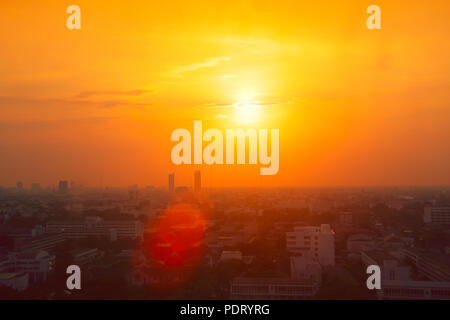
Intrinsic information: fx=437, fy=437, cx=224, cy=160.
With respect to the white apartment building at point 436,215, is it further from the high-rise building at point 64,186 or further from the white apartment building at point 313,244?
the high-rise building at point 64,186

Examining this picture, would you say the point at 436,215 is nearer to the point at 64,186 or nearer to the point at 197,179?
the point at 197,179

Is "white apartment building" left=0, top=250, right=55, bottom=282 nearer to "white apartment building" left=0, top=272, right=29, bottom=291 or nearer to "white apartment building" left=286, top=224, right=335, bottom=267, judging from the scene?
"white apartment building" left=0, top=272, right=29, bottom=291

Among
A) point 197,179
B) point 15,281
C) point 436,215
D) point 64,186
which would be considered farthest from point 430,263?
point 64,186

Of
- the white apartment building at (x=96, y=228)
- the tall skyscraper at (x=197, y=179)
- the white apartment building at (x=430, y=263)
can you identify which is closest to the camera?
the white apartment building at (x=430, y=263)

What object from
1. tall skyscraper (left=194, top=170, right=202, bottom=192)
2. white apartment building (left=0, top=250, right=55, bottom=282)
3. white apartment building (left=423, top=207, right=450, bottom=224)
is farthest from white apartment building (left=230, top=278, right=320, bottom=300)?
white apartment building (left=423, top=207, right=450, bottom=224)

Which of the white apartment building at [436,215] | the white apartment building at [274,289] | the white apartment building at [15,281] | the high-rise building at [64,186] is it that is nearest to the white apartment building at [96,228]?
the high-rise building at [64,186]

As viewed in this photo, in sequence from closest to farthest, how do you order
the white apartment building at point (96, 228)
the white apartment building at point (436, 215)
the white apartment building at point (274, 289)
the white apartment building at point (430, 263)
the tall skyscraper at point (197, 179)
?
the white apartment building at point (274, 289) < the white apartment building at point (430, 263) < the tall skyscraper at point (197, 179) < the white apartment building at point (96, 228) < the white apartment building at point (436, 215)

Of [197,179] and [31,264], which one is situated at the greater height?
[197,179]
